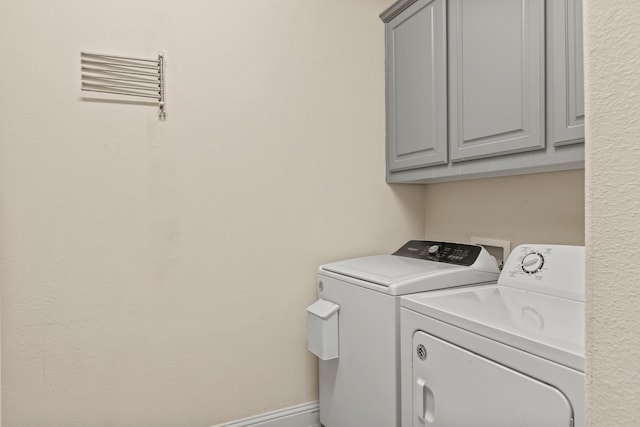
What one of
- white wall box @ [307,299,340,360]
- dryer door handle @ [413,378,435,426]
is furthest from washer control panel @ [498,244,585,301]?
white wall box @ [307,299,340,360]

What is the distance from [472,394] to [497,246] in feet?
3.10

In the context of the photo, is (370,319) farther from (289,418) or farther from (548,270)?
(289,418)

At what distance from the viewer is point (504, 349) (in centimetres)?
98

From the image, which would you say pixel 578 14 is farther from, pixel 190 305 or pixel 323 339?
pixel 190 305

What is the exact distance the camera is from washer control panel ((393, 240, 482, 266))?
1668 millimetres

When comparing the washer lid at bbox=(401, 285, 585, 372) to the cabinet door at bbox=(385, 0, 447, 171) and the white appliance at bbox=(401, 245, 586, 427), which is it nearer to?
the white appliance at bbox=(401, 245, 586, 427)

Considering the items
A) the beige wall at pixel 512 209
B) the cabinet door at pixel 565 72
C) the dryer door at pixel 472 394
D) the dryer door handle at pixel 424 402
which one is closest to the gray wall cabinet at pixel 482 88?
the cabinet door at pixel 565 72

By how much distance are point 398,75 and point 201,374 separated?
1.72 metres

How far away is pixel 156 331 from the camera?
1755 mm

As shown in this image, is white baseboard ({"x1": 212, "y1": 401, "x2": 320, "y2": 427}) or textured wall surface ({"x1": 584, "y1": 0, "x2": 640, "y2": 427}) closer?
textured wall surface ({"x1": 584, "y1": 0, "x2": 640, "y2": 427})

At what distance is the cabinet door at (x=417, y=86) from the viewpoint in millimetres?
1754

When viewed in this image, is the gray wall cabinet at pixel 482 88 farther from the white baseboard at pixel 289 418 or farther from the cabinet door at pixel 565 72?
the white baseboard at pixel 289 418

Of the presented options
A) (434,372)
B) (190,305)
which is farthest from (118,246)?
(434,372)

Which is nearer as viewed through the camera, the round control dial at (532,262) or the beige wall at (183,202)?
the round control dial at (532,262)
